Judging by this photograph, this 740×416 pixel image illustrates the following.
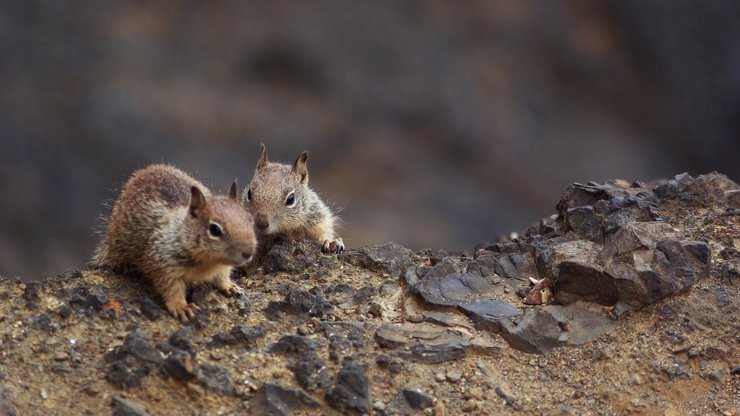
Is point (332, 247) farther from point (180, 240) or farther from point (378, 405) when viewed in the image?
point (378, 405)

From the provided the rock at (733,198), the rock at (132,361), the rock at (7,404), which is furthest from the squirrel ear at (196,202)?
the rock at (733,198)

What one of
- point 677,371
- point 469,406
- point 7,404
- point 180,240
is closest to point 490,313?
point 469,406

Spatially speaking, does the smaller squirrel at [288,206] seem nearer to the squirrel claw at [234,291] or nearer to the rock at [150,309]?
the squirrel claw at [234,291]

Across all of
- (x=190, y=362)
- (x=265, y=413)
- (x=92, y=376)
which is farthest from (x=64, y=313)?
→ (x=265, y=413)

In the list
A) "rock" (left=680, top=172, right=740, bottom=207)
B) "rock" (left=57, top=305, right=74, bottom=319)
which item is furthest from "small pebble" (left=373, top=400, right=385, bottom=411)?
"rock" (left=680, top=172, right=740, bottom=207)

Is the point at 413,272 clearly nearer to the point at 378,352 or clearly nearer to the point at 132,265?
the point at 378,352

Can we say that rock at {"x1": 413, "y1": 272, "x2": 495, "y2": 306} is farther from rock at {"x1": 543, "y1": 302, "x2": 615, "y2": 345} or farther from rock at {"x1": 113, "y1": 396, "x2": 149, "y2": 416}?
rock at {"x1": 113, "y1": 396, "x2": 149, "y2": 416}
